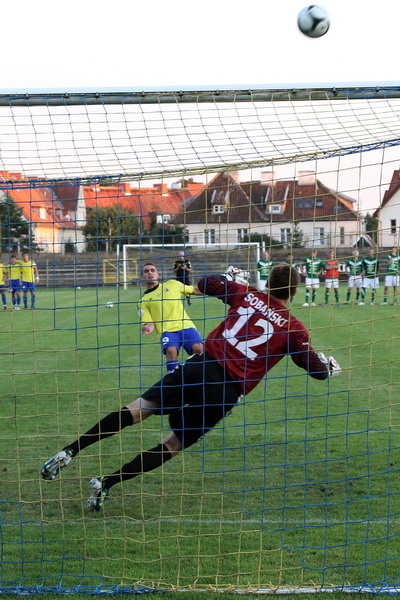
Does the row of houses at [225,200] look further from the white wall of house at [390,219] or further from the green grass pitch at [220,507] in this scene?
the green grass pitch at [220,507]

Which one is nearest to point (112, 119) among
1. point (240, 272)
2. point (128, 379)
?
point (240, 272)

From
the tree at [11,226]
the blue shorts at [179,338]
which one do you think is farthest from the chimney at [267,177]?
the blue shorts at [179,338]

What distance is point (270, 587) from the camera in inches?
159

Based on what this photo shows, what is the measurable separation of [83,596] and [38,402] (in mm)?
5060

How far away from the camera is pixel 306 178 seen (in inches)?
203

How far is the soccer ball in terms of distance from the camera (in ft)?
16.6

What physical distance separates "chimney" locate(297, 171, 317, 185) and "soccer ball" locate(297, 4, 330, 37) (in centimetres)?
104

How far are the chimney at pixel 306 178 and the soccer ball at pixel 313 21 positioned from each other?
1038mm

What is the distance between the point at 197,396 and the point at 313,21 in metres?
Result: 2.83

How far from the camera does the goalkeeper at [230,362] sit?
474 centimetres

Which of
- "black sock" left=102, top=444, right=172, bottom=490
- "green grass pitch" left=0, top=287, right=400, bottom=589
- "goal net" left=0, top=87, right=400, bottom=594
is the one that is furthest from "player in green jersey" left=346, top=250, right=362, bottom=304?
"black sock" left=102, top=444, right=172, bottom=490

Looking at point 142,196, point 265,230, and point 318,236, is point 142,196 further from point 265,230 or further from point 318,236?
point 318,236

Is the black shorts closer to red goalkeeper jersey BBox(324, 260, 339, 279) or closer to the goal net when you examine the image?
the goal net

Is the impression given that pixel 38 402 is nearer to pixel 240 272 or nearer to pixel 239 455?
pixel 239 455
